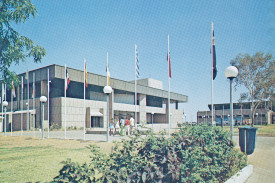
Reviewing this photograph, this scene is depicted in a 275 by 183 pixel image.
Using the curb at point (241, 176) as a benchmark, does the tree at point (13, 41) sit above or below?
above

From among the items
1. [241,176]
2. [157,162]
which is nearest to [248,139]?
[241,176]

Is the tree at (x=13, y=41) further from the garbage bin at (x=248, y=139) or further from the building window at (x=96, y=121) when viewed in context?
the building window at (x=96, y=121)

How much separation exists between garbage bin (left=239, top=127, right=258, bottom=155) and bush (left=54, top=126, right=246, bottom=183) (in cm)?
220

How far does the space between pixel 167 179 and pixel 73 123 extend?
3261cm

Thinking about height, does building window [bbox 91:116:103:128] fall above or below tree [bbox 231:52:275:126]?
below

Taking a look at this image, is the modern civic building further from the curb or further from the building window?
the curb

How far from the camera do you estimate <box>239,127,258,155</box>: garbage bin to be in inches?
289

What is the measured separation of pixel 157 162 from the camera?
12.6 feet

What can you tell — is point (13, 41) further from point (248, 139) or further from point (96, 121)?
point (96, 121)

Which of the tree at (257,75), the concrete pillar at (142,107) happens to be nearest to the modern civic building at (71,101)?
the concrete pillar at (142,107)

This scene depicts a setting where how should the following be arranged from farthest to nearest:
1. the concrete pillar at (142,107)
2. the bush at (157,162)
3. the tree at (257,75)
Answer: the concrete pillar at (142,107) < the tree at (257,75) < the bush at (157,162)

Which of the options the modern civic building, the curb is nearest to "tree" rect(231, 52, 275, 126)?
the modern civic building

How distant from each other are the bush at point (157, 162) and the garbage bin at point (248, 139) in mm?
2202

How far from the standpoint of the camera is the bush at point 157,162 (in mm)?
3082
